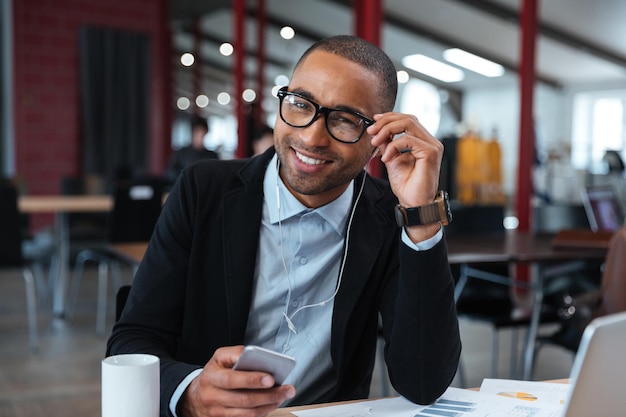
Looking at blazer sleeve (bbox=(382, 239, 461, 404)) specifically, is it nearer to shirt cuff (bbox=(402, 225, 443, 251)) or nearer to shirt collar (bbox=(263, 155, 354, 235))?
shirt cuff (bbox=(402, 225, 443, 251))

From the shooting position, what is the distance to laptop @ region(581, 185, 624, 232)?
3662 mm

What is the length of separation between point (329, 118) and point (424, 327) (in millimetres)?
403

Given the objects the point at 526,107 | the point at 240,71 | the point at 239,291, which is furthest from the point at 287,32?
the point at 239,291

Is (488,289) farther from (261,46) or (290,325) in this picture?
(261,46)

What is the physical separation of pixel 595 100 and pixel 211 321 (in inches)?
361

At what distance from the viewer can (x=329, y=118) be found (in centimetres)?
132

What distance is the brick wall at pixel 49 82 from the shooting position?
7.90m

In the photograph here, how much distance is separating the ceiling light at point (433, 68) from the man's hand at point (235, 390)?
4.87 meters

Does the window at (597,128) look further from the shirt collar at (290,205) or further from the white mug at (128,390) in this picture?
the white mug at (128,390)

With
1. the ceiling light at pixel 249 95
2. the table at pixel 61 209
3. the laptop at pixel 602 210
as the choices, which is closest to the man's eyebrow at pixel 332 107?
the laptop at pixel 602 210

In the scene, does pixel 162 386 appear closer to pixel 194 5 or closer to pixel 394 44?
pixel 394 44

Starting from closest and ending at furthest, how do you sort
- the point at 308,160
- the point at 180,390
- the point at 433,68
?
the point at 180,390 < the point at 308,160 < the point at 433,68

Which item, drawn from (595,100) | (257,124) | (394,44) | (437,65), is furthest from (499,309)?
(595,100)

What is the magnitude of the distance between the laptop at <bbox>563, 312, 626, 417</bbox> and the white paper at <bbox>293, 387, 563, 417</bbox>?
0.77 ft
